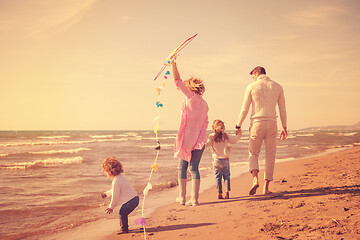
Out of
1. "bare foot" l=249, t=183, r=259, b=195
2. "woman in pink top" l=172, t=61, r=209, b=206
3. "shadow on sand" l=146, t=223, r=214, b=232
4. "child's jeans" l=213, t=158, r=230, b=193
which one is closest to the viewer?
"shadow on sand" l=146, t=223, r=214, b=232

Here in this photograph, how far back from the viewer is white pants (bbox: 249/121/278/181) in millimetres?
4688

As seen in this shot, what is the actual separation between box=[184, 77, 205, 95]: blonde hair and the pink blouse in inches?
3.2

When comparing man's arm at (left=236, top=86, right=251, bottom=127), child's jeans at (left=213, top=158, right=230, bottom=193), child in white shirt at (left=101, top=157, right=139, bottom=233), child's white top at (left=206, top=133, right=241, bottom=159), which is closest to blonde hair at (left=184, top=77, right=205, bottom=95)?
man's arm at (left=236, top=86, right=251, bottom=127)

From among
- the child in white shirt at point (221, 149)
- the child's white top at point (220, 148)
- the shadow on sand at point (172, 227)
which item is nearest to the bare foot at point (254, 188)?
the child in white shirt at point (221, 149)

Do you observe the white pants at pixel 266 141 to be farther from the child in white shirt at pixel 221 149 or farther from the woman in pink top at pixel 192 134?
the woman in pink top at pixel 192 134

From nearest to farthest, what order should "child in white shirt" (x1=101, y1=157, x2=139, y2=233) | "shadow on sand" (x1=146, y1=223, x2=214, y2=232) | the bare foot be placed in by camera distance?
1. "shadow on sand" (x1=146, y1=223, x2=214, y2=232)
2. "child in white shirt" (x1=101, y1=157, x2=139, y2=233)
3. the bare foot

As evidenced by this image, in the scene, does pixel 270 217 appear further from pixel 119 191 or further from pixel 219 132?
pixel 219 132

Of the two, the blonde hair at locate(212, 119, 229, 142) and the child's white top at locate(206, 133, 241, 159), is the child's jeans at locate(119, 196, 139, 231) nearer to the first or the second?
the child's white top at locate(206, 133, 241, 159)

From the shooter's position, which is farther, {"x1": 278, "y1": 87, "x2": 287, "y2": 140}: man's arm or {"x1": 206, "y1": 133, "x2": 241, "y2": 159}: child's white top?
{"x1": 206, "y1": 133, "x2": 241, "y2": 159}: child's white top

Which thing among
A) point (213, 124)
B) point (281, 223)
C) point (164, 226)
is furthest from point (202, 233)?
point (213, 124)

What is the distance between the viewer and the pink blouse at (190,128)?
14.7ft

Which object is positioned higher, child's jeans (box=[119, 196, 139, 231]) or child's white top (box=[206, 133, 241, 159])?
child's white top (box=[206, 133, 241, 159])

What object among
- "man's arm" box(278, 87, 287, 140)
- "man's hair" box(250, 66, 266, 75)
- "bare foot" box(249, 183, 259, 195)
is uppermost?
"man's hair" box(250, 66, 266, 75)

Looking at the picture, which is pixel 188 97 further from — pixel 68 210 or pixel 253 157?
pixel 68 210
